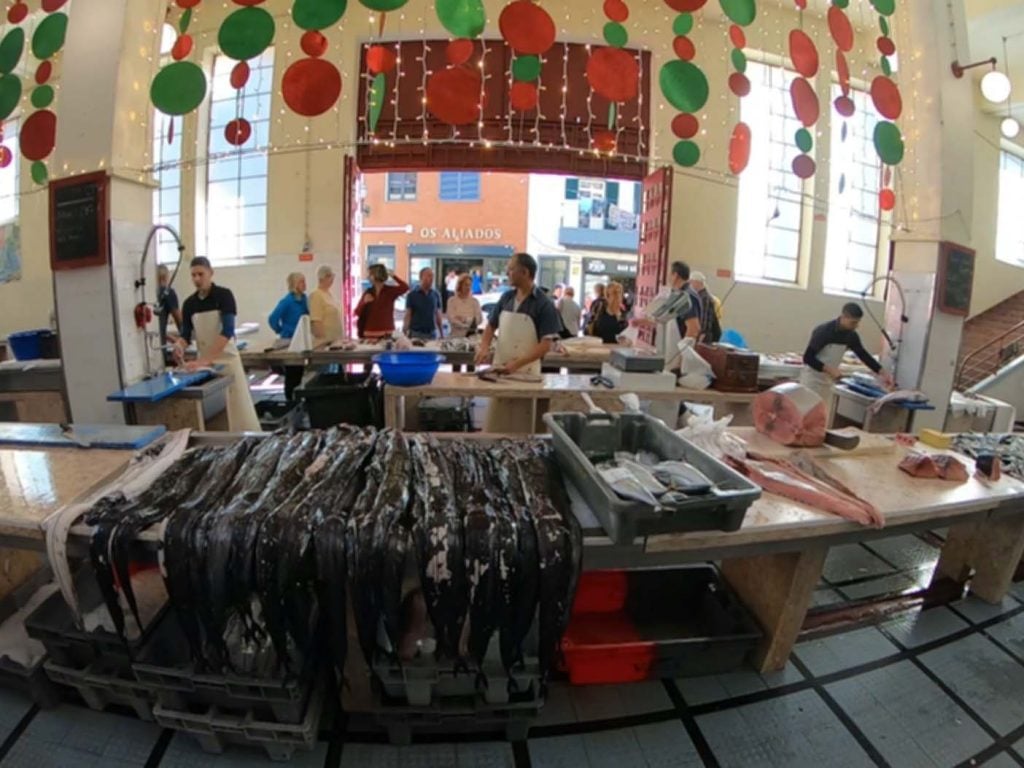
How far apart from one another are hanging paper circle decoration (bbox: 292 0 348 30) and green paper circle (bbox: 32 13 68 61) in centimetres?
166

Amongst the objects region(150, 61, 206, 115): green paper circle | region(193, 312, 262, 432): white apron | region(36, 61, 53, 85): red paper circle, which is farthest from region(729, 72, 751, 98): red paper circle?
region(36, 61, 53, 85): red paper circle

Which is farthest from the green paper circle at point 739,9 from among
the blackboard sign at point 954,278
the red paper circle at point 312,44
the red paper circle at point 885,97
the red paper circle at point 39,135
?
the red paper circle at point 39,135

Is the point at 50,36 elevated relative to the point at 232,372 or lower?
elevated

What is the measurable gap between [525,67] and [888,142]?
8.66ft

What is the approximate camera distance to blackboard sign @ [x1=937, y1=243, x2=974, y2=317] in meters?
3.45

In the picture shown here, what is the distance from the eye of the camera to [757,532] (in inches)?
58.4

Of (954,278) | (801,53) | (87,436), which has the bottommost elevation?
(87,436)

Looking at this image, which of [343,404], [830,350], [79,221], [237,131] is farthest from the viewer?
[830,350]

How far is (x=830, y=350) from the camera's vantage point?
4.05 m

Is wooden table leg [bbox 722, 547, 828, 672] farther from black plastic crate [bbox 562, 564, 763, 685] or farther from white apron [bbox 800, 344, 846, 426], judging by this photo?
white apron [bbox 800, 344, 846, 426]

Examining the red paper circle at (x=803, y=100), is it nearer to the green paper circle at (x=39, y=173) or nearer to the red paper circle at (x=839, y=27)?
the red paper circle at (x=839, y=27)

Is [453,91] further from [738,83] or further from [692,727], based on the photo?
[692,727]

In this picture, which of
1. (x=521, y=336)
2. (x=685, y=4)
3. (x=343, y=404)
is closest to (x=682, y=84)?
(x=685, y=4)

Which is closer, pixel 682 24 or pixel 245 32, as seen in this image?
pixel 245 32
